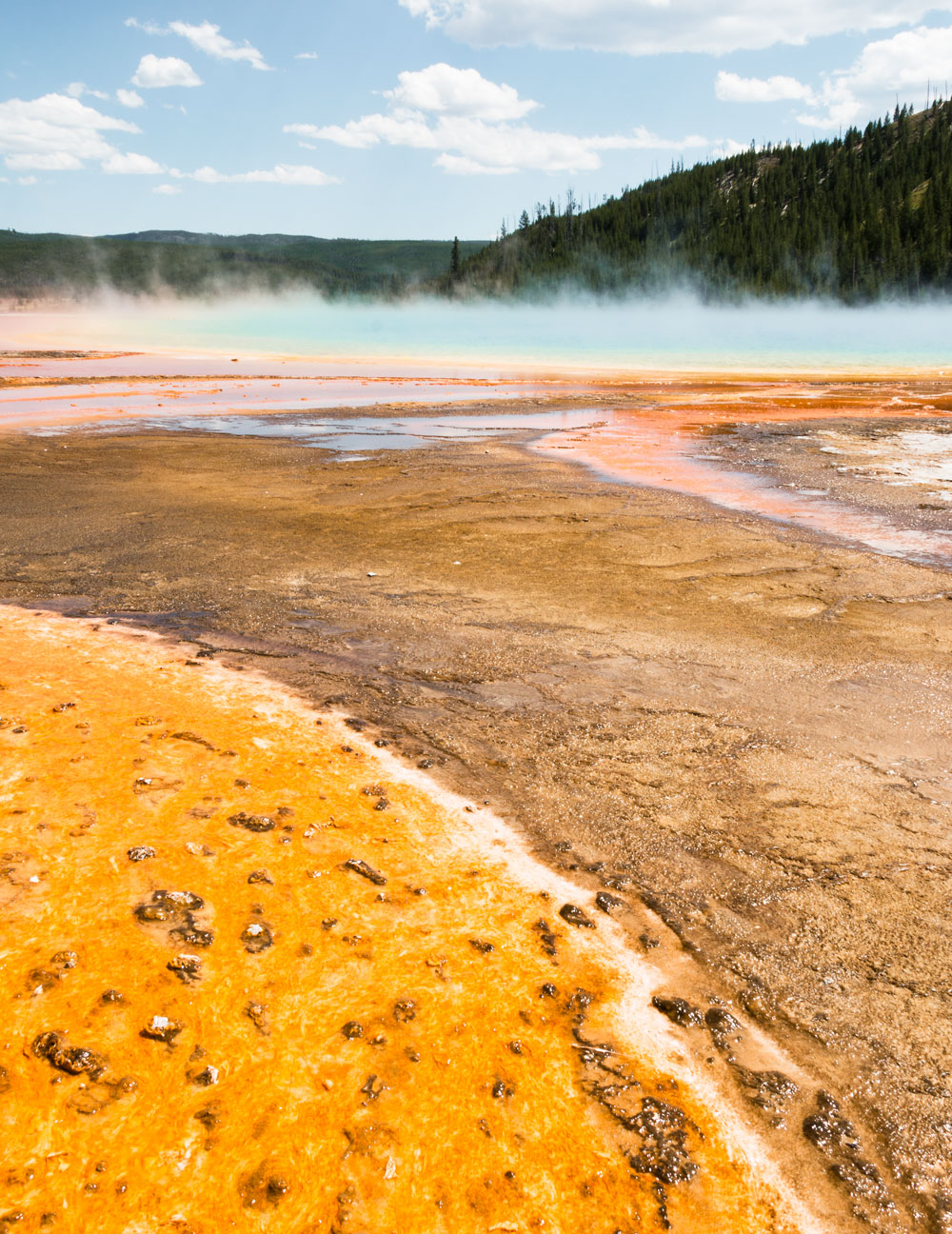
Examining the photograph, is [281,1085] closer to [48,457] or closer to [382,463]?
[382,463]

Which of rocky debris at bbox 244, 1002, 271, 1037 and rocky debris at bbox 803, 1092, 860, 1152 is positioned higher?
rocky debris at bbox 244, 1002, 271, 1037

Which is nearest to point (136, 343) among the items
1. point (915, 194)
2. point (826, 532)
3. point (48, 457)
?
point (48, 457)

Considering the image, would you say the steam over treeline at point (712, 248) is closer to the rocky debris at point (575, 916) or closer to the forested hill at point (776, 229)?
the forested hill at point (776, 229)

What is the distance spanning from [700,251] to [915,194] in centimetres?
2057

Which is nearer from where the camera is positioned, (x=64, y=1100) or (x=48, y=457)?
(x=64, y=1100)

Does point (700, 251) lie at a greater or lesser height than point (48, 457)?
greater

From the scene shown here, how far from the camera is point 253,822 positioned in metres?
3.33

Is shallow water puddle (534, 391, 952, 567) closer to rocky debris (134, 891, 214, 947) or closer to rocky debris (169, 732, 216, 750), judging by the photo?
rocky debris (169, 732, 216, 750)

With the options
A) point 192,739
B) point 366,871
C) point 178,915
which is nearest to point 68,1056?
point 178,915

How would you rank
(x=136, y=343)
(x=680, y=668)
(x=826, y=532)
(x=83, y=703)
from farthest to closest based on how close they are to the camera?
(x=136, y=343), (x=826, y=532), (x=680, y=668), (x=83, y=703)

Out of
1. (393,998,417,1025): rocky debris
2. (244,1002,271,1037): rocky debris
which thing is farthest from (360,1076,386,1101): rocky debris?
(244,1002,271,1037): rocky debris

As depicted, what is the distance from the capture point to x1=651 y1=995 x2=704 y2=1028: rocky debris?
2.48 meters

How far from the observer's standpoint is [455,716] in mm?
4469

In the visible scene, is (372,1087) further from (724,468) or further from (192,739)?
(724,468)
